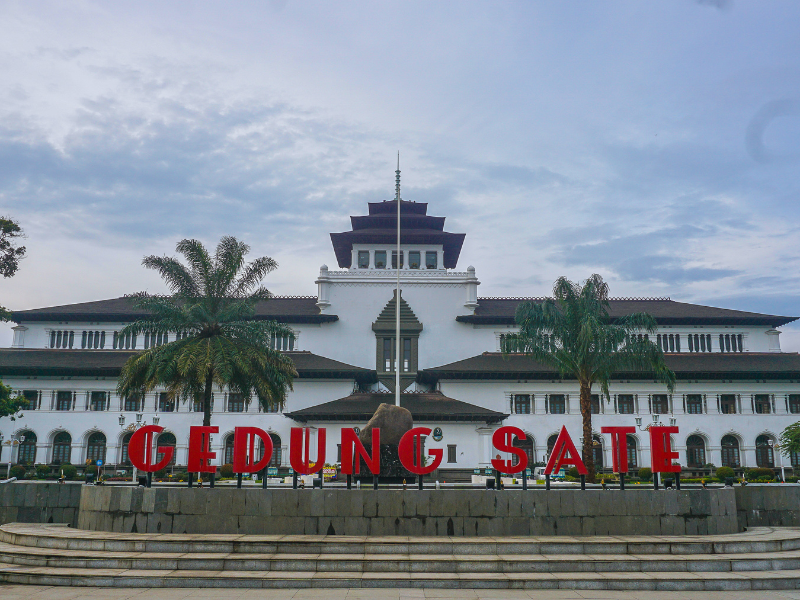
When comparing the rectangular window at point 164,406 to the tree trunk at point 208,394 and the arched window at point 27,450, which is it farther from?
the tree trunk at point 208,394

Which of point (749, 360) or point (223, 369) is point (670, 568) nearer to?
point (223, 369)

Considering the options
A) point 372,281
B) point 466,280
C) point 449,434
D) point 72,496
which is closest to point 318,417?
point 449,434

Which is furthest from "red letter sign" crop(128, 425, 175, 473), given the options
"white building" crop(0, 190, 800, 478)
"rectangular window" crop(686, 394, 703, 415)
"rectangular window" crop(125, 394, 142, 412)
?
"rectangular window" crop(686, 394, 703, 415)

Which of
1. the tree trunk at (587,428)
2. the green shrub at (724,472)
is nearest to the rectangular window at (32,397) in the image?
the tree trunk at (587,428)

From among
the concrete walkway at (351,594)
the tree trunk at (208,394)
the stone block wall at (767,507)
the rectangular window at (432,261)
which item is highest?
the rectangular window at (432,261)

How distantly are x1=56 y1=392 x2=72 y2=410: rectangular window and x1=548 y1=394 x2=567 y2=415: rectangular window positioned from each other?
37453 mm

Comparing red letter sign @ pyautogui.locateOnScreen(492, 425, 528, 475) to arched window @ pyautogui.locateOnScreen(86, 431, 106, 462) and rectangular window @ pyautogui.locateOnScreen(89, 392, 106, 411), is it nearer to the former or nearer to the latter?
arched window @ pyautogui.locateOnScreen(86, 431, 106, 462)

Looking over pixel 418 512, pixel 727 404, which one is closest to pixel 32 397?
pixel 418 512

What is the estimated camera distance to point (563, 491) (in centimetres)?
2288

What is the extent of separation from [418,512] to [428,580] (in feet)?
13.0

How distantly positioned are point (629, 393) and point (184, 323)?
34.9 metres

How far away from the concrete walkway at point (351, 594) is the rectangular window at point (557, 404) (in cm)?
3487

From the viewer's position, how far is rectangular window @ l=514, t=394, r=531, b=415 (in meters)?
53.1

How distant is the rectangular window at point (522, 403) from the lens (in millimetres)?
53062
